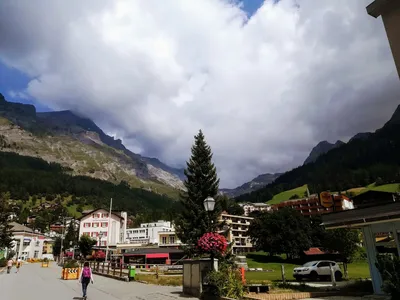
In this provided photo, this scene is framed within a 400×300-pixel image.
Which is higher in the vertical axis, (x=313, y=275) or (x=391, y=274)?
(x=391, y=274)

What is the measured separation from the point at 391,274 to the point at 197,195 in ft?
100

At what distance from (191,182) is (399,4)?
34.0 m

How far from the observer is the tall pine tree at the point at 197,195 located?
3766 centimetres

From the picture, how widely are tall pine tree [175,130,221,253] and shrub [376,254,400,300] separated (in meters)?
26.3

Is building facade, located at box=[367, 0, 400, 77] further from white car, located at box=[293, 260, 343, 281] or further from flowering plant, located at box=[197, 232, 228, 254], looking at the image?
white car, located at box=[293, 260, 343, 281]

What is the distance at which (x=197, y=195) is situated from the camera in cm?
4000

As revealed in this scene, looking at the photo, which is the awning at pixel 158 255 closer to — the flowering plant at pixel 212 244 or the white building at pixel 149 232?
the white building at pixel 149 232

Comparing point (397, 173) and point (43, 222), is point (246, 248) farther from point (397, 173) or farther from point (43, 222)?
point (397, 173)

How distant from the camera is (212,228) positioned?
121 feet

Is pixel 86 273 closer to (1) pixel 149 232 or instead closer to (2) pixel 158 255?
(2) pixel 158 255

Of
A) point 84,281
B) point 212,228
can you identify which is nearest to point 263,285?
point 84,281

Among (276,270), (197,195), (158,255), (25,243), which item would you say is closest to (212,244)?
(197,195)

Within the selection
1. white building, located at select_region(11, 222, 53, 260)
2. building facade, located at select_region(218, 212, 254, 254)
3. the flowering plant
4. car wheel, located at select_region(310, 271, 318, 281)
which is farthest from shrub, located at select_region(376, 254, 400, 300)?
white building, located at select_region(11, 222, 53, 260)

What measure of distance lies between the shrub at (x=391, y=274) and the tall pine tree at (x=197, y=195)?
26.3m
